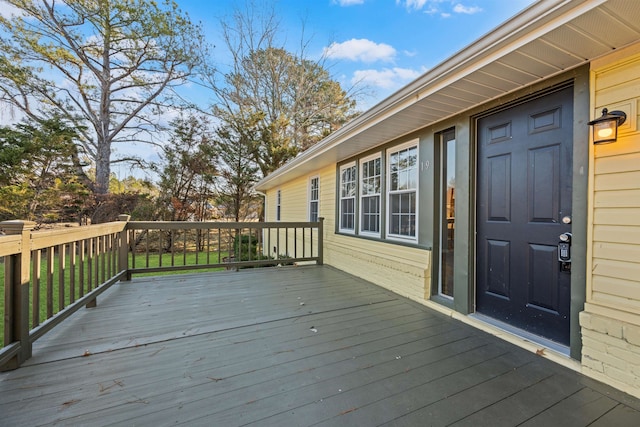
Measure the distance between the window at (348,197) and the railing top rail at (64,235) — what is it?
12.4 feet

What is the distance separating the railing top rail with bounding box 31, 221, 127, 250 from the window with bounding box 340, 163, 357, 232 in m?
3.79

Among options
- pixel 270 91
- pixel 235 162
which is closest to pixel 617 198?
pixel 235 162

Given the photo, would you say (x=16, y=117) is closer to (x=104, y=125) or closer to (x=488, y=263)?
(x=104, y=125)

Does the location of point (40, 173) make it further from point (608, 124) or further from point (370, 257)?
point (608, 124)

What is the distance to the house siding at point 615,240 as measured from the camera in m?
1.70

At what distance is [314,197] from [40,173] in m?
9.90

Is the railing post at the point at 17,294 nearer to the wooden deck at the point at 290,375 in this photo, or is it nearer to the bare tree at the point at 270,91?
the wooden deck at the point at 290,375

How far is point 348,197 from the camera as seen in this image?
5.30 meters

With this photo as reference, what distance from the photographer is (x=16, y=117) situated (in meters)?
10.5

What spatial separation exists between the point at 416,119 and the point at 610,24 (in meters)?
1.70

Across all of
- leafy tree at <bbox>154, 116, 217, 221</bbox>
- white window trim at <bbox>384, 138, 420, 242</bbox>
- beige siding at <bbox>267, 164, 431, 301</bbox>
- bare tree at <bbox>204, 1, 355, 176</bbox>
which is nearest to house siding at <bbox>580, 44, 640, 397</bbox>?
beige siding at <bbox>267, 164, 431, 301</bbox>

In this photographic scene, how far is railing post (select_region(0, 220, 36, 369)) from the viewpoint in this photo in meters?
1.75

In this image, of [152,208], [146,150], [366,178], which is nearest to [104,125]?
[146,150]

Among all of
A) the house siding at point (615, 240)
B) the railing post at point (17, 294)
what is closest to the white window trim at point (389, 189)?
the house siding at point (615, 240)
